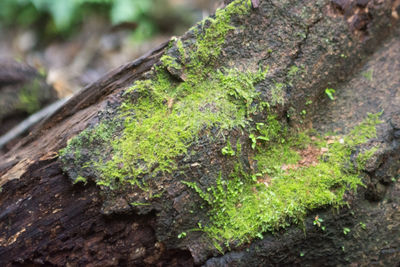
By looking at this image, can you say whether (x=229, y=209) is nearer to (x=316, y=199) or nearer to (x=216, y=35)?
(x=316, y=199)

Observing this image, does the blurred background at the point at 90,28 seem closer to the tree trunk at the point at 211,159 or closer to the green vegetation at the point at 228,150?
the tree trunk at the point at 211,159

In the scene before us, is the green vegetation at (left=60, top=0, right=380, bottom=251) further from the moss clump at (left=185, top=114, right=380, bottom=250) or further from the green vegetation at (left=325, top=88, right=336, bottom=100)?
the green vegetation at (left=325, top=88, right=336, bottom=100)

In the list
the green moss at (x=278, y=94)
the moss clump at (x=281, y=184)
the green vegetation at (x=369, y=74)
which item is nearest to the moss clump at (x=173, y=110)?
the green moss at (x=278, y=94)

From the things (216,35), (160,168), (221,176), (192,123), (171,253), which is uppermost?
(216,35)

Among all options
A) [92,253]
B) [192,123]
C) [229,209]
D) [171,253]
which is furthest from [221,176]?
[92,253]

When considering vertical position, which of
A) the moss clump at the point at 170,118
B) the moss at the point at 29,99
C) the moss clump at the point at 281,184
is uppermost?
the moss at the point at 29,99

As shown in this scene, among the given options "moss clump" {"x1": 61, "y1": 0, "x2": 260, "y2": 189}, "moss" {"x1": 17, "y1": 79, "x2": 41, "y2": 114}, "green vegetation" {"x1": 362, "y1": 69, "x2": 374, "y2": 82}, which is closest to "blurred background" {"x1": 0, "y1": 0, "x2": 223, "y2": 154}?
"moss" {"x1": 17, "y1": 79, "x2": 41, "y2": 114}
